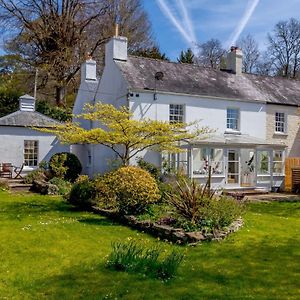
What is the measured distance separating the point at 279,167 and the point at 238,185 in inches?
164

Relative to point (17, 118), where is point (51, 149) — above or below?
below

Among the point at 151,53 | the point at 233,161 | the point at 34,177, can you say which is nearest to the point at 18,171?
the point at 34,177

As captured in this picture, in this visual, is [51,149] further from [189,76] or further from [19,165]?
[189,76]

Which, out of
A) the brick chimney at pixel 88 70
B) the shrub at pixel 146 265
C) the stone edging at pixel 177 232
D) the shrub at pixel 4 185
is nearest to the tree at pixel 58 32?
the brick chimney at pixel 88 70

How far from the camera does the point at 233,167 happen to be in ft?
79.8

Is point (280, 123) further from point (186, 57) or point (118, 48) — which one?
point (186, 57)

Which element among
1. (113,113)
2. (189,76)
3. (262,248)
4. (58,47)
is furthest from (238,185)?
(58,47)

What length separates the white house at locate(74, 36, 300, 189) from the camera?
22.4 m

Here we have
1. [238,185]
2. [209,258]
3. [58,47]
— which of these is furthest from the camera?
[58,47]

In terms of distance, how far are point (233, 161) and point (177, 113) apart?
4591 millimetres

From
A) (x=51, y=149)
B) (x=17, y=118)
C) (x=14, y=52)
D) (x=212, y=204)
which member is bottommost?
(x=212, y=204)

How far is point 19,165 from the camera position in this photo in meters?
25.2

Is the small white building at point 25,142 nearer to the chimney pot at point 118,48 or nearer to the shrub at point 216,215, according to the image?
the chimney pot at point 118,48

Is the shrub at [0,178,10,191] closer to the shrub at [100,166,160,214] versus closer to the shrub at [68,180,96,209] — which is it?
the shrub at [68,180,96,209]
